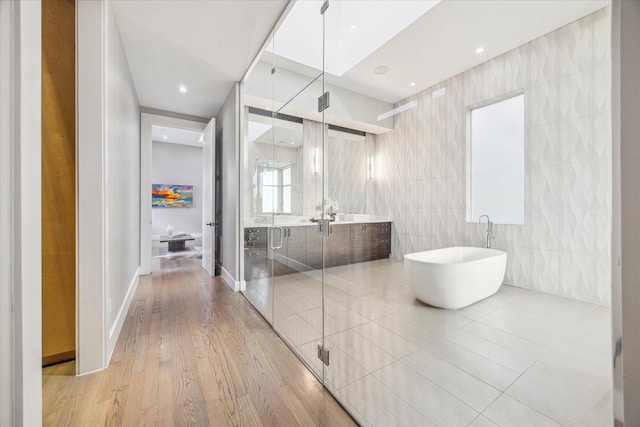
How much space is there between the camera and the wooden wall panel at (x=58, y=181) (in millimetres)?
1834

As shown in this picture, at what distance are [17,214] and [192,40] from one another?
2.45m

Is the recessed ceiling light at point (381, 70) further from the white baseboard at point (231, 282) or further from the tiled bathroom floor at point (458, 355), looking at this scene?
the white baseboard at point (231, 282)

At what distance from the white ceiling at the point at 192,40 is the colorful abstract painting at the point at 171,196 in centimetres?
485

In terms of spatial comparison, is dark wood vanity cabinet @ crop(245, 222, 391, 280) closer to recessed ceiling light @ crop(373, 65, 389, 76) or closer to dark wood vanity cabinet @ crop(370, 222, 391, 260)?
dark wood vanity cabinet @ crop(370, 222, 391, 260)

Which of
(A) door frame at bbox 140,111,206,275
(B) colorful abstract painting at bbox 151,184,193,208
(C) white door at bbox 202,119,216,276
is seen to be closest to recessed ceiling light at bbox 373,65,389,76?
A: (C) white door at bbox 202,119,216,276

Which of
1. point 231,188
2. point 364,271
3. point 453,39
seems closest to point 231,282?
point 231,188

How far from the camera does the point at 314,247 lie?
1.95 m

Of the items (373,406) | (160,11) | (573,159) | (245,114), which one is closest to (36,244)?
(373,406)

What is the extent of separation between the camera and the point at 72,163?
1907 millimetres

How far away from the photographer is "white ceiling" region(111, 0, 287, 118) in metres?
2.17

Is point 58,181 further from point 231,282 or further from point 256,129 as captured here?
point 231,282

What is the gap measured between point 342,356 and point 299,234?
0.97 metres

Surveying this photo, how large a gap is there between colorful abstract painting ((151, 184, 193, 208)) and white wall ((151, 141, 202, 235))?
0.13 m

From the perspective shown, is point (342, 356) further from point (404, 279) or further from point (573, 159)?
point (573, 159)
